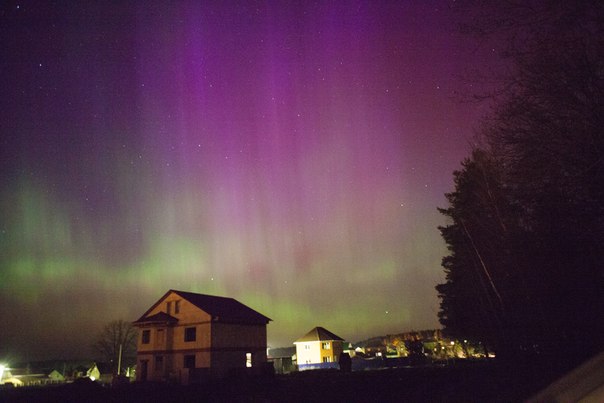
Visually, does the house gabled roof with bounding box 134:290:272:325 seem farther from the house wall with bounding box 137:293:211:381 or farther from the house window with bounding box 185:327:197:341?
the house window with bounding box 185:327:197:341

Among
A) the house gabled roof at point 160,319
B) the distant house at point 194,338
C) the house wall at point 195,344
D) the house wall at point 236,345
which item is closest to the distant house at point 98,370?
the distant house at point 194,338

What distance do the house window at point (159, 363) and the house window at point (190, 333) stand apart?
3780 millimetres

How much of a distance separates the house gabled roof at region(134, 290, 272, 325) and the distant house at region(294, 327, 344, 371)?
24.7 meters

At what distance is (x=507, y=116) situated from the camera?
29.2 feet

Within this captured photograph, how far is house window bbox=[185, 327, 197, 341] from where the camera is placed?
39.9m

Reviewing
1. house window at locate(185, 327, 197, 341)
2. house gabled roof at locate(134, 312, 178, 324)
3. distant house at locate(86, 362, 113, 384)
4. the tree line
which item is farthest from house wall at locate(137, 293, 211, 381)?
distant house at locate(86, 362, 113, 384)

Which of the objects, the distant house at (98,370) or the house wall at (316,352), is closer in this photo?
the house wall at (316,352)

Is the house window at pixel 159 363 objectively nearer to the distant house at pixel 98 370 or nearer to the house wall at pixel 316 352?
the house wall at pixel 316 352

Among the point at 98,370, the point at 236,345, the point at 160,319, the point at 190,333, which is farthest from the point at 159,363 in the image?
the point at 98,370

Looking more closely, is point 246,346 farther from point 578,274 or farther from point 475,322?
point 578,274

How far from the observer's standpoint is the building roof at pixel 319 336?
2706 inches

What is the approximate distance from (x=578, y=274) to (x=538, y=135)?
8.01 meters

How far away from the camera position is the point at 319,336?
68.9 metres

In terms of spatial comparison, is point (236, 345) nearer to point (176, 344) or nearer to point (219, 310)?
point (219, 310)
